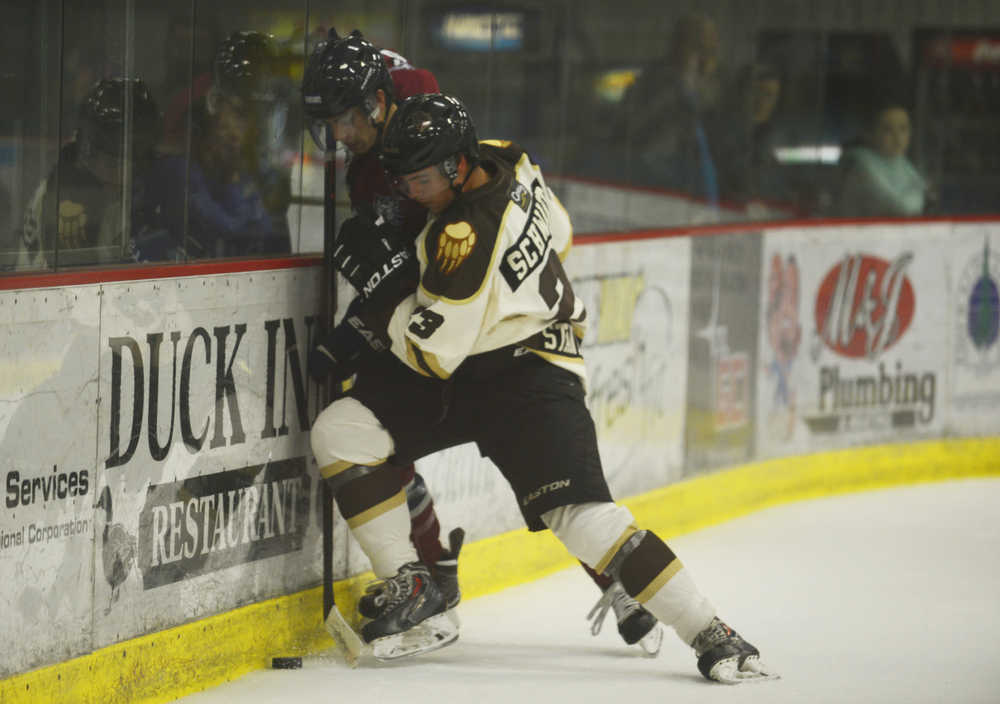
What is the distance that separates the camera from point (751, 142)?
663 cm

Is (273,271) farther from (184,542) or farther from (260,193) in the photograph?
(184,542)

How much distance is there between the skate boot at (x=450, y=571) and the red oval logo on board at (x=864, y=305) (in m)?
2.71

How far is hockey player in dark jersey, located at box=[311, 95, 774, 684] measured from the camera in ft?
12.2

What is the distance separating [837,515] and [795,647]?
185 cm

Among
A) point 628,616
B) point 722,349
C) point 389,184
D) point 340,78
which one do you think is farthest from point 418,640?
point 722,349

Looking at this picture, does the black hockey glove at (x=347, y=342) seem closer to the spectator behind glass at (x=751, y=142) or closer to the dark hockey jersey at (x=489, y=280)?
the dark hockey jersey at (x=489, y=280)

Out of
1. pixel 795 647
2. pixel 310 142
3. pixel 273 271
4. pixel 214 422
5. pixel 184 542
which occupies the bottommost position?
pixel 795 647

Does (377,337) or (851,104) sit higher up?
(851,104)

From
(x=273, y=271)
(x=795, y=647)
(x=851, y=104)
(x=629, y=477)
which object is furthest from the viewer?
(x=851, y=104)

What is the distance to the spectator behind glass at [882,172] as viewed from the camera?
6.94m

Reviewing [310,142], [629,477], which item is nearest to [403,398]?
[310,142]

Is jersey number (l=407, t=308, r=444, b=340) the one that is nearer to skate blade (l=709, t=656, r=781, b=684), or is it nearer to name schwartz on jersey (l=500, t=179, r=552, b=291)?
name schwartz on jersey (l=500, t=179, r=552, b=291)

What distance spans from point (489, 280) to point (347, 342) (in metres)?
0.43

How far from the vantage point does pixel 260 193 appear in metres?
4.15
